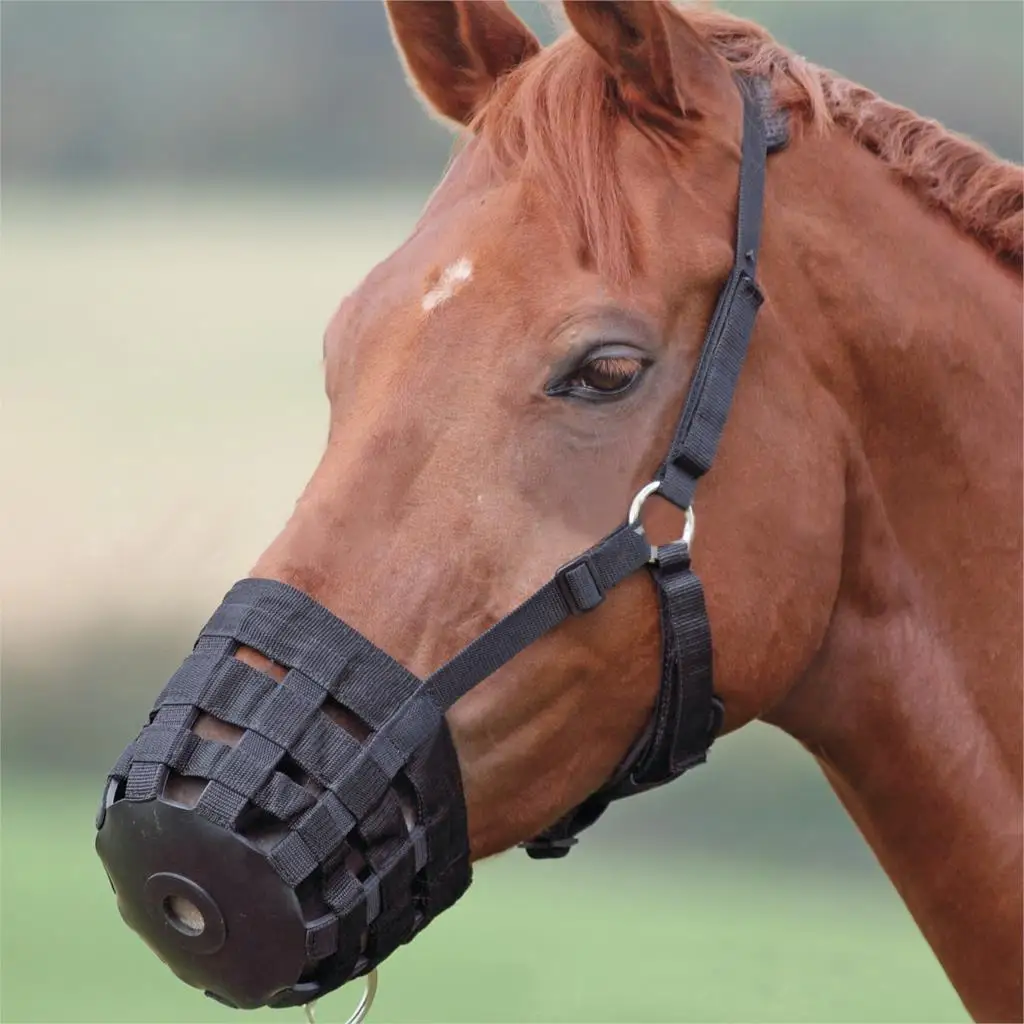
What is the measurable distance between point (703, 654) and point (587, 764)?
0.17 m

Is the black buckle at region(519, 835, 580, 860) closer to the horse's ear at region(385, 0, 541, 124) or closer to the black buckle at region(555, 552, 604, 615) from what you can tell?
the black buckle at region(555, 552, 604, 615)

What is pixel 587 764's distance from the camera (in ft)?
4.26

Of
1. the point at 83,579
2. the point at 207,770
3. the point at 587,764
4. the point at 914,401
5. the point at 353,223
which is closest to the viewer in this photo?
the point at 207,770

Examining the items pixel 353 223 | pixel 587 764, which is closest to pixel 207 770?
pixel 587 764

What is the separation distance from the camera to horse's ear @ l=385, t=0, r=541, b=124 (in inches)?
58.3

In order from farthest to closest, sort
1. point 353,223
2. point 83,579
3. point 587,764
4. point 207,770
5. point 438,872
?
point 353,223 < point 83,579 < point 587,764 < point 438,872 < point 207,770

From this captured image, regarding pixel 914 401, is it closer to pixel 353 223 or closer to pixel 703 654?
pixel 703 654

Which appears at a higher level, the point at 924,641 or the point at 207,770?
the point at 924,641

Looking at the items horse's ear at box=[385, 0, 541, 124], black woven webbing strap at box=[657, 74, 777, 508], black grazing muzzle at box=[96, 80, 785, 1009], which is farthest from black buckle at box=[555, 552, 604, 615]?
horse's ear at box=[385, 0, 541, 124]

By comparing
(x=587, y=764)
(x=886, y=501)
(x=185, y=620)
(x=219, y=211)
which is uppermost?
(x=886, y=501)

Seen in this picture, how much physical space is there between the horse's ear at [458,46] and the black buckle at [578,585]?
23.4 inches

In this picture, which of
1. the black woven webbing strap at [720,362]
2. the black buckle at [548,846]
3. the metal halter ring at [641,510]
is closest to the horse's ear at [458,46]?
the black woven webbing strap at [720,362]

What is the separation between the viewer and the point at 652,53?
1.30 metres

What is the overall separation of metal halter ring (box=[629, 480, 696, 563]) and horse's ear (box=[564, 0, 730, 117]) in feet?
1.35
